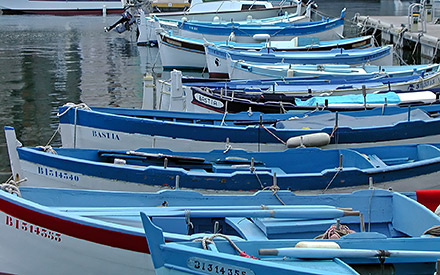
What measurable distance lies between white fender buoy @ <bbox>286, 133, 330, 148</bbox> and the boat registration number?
549cm

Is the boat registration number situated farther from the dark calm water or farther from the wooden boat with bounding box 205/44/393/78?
the wooden boat with bounding box 205/44/393/78

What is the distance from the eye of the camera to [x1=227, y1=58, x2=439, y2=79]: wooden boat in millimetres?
18578

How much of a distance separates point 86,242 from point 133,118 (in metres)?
A: 4.86

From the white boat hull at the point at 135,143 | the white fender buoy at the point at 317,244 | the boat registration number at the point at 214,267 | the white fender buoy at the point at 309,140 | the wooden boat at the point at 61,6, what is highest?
the white fender buoy at the point at 317,244

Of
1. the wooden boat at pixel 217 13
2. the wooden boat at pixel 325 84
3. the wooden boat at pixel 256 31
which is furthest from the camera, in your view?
the wooden boat at pixel 217 13

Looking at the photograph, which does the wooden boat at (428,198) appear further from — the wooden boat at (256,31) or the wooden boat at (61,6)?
the wooden boat at (61,6)

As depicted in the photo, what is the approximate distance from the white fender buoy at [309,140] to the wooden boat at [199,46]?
14678mm

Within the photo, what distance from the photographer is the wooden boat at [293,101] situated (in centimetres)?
1376

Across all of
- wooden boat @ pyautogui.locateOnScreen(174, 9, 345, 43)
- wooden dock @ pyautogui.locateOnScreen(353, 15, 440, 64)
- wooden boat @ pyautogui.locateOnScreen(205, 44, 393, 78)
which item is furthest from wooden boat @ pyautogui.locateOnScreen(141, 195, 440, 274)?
wooden boat @ pyautogui.locateOnScreen(174, 9, 345, 43)

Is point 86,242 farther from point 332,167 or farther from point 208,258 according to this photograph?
point 332,167

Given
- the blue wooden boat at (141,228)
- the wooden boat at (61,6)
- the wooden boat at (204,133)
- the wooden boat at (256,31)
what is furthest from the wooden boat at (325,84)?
the wooden boat at (61,6)

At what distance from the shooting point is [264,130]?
11.6 metres

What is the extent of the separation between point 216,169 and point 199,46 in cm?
1701

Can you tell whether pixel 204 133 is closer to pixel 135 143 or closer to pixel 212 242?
pixel 135 143
